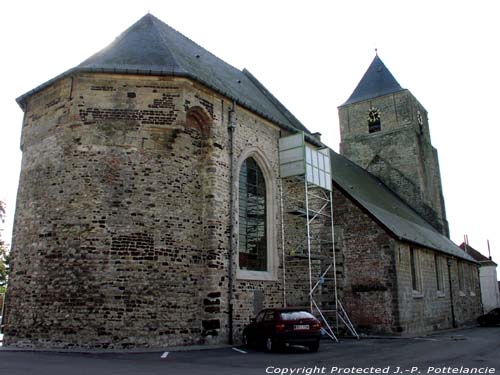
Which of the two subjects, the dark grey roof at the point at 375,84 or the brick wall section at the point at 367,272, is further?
the dark grey roof at the point at 375,84

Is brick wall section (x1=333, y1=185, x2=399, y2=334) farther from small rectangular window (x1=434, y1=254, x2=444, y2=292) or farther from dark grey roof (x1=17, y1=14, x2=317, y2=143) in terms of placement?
small rectangular window (x1=434, y1=254, x2=444, y2=292)

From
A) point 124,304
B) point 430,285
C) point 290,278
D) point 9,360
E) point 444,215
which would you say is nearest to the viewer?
point 9,360

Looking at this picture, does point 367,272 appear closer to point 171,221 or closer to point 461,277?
point 171,221

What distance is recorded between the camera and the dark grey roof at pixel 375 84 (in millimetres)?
31219

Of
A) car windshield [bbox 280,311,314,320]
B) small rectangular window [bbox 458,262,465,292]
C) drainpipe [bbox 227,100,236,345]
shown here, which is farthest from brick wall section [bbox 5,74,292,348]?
small rectangular window [bbox 458,262,465,292]

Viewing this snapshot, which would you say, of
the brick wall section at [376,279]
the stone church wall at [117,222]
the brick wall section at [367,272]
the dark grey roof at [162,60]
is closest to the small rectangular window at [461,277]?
the brick wall section at [376,279]

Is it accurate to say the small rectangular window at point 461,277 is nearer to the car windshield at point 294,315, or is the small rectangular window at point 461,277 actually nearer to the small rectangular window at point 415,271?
the small rectangular window at point 415,271

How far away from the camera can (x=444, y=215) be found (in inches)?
1236

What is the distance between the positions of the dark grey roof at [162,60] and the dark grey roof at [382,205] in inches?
129

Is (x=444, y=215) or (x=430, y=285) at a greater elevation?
(x=444, y=215)

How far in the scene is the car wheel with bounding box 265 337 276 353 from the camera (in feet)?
36.6

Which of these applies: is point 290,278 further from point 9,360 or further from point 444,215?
point 444,215

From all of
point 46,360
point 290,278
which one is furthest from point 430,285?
point 46,360

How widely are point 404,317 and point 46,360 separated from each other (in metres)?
12.1
